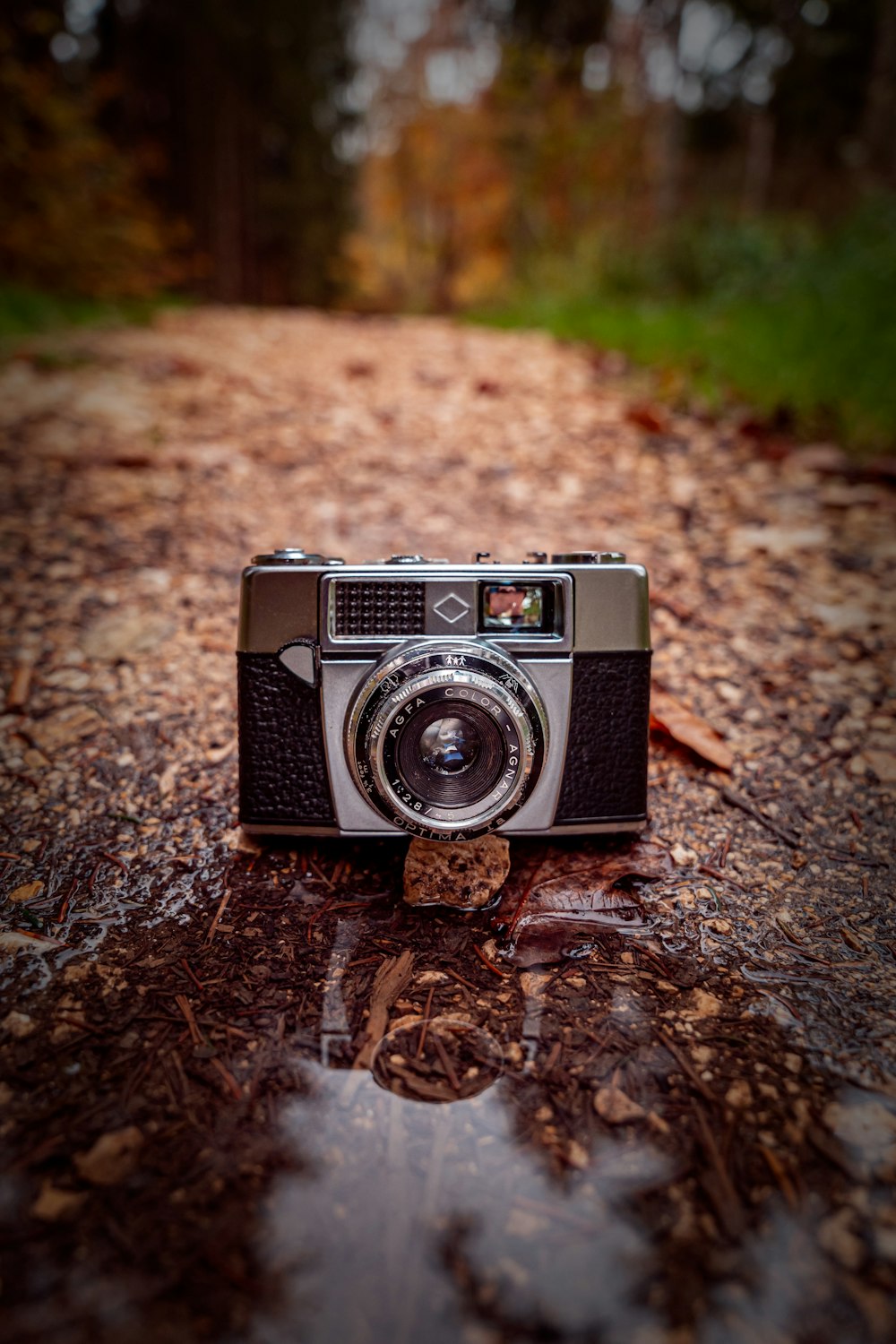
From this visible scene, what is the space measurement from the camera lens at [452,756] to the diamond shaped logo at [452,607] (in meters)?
0.17

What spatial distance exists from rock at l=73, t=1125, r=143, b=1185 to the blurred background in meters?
3.23

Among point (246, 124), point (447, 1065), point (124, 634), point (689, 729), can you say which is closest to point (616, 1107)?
point (447, 1065)

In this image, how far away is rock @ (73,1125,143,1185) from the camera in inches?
38.3

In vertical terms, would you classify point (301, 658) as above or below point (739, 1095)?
above

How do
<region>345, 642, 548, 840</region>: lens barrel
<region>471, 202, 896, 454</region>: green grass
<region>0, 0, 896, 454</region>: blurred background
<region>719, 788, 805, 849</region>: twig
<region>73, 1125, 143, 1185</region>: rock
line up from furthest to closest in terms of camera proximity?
1. <region>0, 0, 896, 454</region>: blurred background
2. <region>471, 202, 896, 454</region>: green grass
3. <region>719, 788, 805, 849</region>: twig
4. <region>345, 642, 548, 840</region>: lens barrel
5. <region>73, 1125, 143, 1185</region>: rock

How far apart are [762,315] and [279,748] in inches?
164

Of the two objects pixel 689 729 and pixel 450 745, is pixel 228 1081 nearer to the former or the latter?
pixel 450 745

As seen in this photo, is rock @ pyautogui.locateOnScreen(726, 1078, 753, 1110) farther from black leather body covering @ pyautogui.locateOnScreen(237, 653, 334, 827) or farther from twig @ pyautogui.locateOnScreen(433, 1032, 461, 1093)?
black leather body covering @ pyautogui.locateOnScreen(237, 653, 334, 827)

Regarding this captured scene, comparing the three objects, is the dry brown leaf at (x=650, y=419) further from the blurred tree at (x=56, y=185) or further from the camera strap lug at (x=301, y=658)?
the blurred tree at (x=56, y=185)

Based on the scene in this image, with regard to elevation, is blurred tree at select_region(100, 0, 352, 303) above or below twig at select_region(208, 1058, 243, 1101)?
above

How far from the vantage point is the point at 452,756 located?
1.41 meters

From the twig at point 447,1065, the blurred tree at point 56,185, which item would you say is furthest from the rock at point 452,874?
the blurred tree at point 56,185

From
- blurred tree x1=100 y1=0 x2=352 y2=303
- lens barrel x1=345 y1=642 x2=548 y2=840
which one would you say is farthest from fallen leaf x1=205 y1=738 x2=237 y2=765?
blurred tree x1=100 y1=0 x2=352 y2=303

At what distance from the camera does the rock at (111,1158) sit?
974 mm
